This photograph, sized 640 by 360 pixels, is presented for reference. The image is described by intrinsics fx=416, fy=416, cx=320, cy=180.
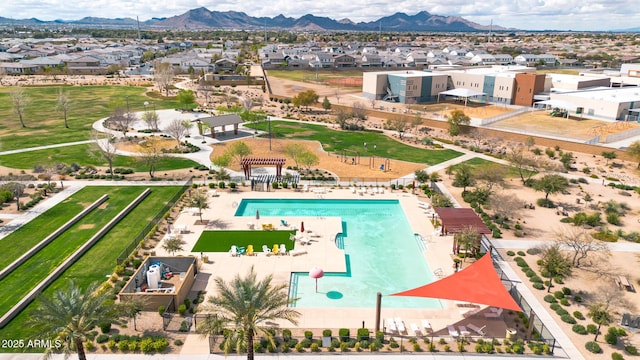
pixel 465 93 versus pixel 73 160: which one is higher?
pixel 465 93

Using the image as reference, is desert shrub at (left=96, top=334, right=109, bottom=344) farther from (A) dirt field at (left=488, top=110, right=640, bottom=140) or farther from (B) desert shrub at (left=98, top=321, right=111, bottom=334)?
(A) dirt field at (left=488, top=110, right=640, bottom=140)

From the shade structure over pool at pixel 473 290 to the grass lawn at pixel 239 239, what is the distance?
12718 millimetres

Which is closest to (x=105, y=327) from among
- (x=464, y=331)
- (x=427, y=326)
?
(x=427, y=326)

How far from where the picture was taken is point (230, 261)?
31.4 meters

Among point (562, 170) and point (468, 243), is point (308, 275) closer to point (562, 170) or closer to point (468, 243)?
point (468, 243)

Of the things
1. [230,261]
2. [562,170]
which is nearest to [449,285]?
[230,261]

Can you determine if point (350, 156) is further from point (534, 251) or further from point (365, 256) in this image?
point (534, 251)

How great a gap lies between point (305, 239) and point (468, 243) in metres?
12.8

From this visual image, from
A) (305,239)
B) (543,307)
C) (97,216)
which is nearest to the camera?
(543,307)

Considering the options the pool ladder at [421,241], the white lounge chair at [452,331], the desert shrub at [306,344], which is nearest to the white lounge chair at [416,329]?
the white lounge chair at [452,331]

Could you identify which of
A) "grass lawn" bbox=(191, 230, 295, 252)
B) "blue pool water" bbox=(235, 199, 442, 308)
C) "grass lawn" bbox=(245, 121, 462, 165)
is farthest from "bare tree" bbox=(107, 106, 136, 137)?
"grass lawn" bbox=(191, 230, 295, 252)

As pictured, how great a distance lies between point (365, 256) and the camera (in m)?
33.7

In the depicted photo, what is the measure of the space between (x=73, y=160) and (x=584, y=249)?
57.2 metres

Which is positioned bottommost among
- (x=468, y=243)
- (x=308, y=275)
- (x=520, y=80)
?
(x=308, y=275)
